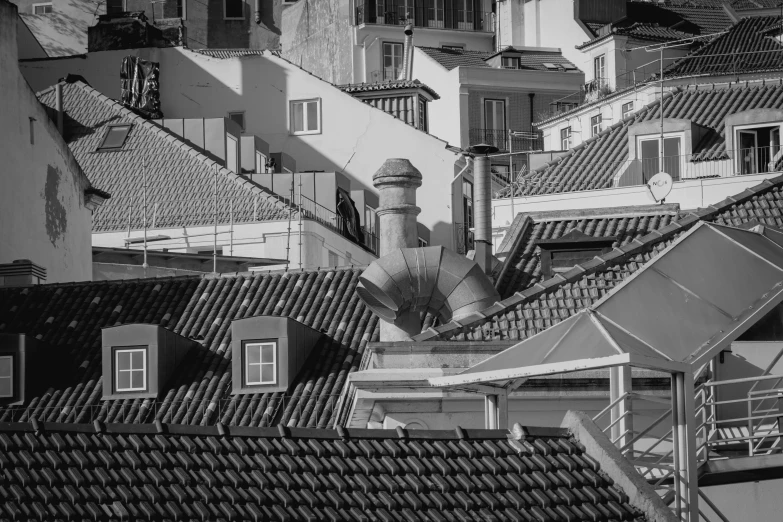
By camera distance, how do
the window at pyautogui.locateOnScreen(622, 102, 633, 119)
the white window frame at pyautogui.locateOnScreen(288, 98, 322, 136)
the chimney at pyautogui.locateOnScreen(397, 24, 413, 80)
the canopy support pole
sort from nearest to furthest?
1. the canopy support pole
2. the white window frame at pyautogui.locateOnScreen(288, 98, 322, 136)
3. the window at pyautogui.locateOnScreen(622, 102, 633, 119)
4. the chimney at pyautogui.locateOnScreen(397, 24, 413, 80)

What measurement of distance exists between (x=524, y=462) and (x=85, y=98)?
37.5 metres

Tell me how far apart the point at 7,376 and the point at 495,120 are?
35038 mm

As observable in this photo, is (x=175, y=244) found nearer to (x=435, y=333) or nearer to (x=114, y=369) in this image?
(x=114, y=369)

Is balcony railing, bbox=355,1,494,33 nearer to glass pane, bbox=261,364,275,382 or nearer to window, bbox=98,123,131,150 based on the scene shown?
window, bbox=98,123,131,150

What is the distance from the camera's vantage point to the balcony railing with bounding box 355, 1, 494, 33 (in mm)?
70438

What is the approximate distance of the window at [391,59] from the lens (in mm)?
69250

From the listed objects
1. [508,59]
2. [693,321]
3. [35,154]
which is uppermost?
[508,59]

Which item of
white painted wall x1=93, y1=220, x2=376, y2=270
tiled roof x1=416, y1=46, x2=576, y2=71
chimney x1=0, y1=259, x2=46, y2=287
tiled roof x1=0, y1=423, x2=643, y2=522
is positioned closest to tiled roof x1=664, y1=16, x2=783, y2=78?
tiled roof x1=416, y1=46, x2=576, y2=71

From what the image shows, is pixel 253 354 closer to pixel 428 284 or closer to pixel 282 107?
pixel 428 284

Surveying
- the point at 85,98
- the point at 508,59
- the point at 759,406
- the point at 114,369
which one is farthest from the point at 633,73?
the point at 759,406

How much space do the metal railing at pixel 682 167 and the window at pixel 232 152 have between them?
945 cm

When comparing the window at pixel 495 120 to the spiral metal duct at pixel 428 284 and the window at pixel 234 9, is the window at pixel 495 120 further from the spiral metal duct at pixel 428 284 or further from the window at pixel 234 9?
the spiral metal duct at pixel 428 284

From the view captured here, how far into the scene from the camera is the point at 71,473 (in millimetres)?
16906

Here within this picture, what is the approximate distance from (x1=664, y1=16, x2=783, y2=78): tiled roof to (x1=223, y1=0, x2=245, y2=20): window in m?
19.6
